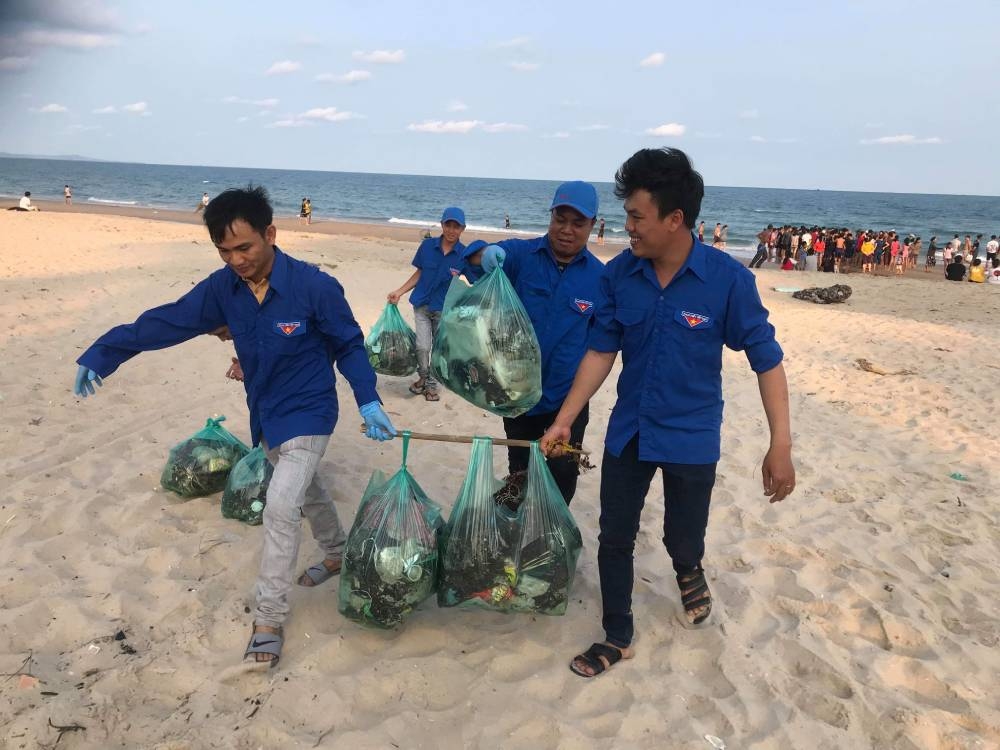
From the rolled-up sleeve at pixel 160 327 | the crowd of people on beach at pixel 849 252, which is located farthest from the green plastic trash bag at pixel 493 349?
the crowd of people on beach at pixel 849 252

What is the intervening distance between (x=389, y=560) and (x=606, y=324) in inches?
47.9

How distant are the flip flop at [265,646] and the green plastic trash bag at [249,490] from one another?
1014mm

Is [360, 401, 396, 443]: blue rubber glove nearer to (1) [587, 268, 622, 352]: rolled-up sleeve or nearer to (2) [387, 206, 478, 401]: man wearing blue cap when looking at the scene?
(1) [587, 268, 622, 352]: rolled-up sleeve

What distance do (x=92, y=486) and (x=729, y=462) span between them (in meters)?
4.10

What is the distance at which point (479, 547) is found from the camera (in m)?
2.68

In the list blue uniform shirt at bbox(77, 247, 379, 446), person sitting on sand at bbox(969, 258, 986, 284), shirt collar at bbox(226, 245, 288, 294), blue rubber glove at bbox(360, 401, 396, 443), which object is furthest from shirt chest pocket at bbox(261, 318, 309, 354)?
person sitting on sand at bbox(969, 258, 986, 284)

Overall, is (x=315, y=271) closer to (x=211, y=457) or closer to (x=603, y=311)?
(x=603, y=311)

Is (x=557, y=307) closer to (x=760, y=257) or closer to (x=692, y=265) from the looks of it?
(x=692, y=265)

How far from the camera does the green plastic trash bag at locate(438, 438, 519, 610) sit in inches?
105

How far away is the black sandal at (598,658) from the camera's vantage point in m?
2.63

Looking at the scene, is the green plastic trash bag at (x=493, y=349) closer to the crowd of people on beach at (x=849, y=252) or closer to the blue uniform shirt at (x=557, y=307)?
the blue uniform shirt at (x=557, y=307)

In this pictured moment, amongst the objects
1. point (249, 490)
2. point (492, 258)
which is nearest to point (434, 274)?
point (249, 490)

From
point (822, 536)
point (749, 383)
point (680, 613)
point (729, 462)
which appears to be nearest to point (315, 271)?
point (680, 613)

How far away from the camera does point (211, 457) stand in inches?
151
